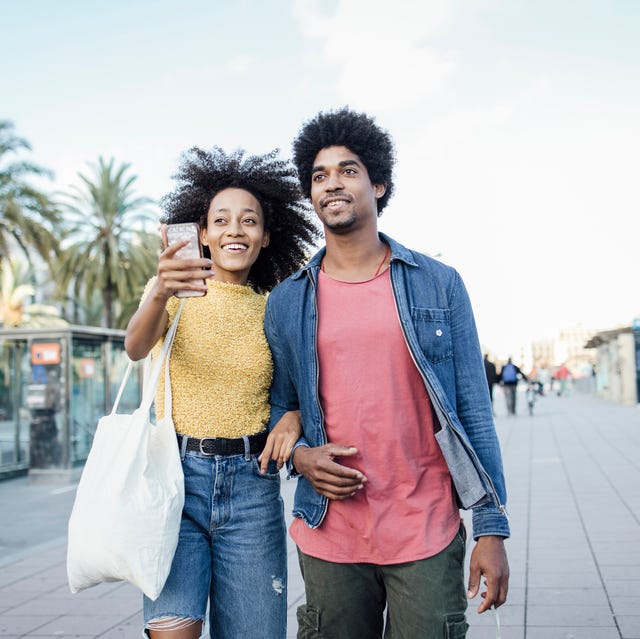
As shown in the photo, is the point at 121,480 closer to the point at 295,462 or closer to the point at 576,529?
the point at 295,462

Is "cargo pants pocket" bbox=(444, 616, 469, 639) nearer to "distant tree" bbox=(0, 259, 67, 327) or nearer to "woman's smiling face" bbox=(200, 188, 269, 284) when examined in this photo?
"woman's smiling face" bbox=(200, 188, 269, 284)

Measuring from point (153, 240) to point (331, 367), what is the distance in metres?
25.4

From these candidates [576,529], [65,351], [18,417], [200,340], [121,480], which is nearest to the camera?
[121,480]

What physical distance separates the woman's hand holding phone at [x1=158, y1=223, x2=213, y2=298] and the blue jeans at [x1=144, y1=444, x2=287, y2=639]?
0.58 m

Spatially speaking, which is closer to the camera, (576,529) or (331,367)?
(331,367)

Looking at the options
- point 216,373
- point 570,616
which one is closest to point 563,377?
point 570,616

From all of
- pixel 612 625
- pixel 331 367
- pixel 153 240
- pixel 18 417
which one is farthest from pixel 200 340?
pixel 153 240

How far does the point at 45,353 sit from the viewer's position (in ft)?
40.0

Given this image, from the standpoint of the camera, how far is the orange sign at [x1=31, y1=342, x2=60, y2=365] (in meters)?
12.1

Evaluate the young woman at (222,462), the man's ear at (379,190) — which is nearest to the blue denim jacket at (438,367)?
the young woman at (222,462)

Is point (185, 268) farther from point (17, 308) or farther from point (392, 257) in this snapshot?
point (17, 308)

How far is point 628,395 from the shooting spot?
98.0 ft

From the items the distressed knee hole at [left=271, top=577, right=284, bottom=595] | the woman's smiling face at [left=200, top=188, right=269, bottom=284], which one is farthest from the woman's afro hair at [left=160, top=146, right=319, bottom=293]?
the distressed knee hole at [left=271, top=577, right=284, bottom=595]

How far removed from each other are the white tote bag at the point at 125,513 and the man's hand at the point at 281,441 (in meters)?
0.27
